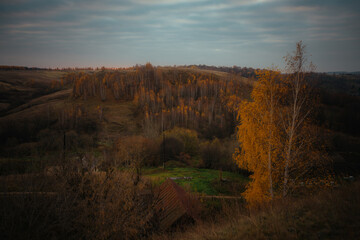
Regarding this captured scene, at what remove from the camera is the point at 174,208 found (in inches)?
546

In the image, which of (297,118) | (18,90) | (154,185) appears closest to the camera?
(297,118)

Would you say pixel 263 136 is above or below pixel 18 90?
below

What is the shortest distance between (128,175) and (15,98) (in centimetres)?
12800

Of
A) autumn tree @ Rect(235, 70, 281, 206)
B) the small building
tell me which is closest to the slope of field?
the small building

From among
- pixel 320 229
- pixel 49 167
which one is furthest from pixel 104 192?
pixel 320 229

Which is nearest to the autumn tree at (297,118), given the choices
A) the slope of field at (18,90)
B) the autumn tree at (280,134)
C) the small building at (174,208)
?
the autumn tree at (280,134)

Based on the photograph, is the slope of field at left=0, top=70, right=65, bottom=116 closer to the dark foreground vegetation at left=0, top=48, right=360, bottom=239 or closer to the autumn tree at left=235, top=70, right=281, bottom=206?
the dark foreground vegetation at left=0, top=48, right=360, bottom=239

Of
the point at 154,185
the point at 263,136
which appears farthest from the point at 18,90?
the point at 263,136

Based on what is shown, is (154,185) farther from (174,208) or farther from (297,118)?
(297,118)

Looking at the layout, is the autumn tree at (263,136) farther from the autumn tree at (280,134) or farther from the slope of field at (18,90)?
the slope of field at (18,90)

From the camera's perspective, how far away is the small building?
12992 millimetres

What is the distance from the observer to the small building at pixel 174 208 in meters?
13.0

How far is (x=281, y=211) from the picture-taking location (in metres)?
8.05

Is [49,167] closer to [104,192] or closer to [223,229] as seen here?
[104,192]
